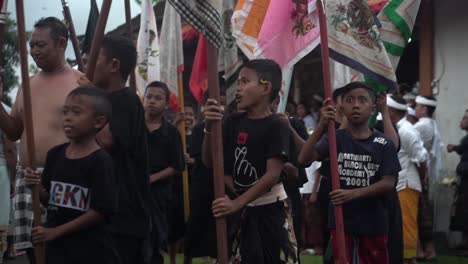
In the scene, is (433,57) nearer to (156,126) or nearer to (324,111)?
(156,126)

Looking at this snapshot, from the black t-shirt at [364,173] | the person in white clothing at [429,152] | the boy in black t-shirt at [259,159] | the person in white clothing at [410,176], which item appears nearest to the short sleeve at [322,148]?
the black t-shirt at [364,173]

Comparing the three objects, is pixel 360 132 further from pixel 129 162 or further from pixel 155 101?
pixel 155 101

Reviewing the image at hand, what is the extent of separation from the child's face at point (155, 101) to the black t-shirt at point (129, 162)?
9.27ft

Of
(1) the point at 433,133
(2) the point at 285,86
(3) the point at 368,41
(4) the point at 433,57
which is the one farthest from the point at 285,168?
(4) the point at 433,57

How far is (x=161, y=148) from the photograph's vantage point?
8500 mm

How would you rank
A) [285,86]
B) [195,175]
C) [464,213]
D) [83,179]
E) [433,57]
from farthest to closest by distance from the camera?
1. [433,57]
2. [464,213]
3. [195,175]
4. [285,86]
5. [83,179]

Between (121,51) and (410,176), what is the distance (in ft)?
18.6

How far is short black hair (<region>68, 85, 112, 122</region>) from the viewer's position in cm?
523

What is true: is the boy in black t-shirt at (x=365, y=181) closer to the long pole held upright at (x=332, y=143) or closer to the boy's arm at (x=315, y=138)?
the boy's arm at (x=315, y=138)

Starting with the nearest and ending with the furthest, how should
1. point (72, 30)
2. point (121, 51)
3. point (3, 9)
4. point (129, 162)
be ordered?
point (3, 9) < point (129, 162) < point (121, 51) < point (72, 30)

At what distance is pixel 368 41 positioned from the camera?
654 centimetres

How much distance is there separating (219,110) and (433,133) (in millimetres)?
6654

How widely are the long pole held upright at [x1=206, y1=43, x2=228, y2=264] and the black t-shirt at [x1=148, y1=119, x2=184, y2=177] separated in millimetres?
3076

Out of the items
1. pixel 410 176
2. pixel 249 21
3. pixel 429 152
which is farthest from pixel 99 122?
pixel 429 152
